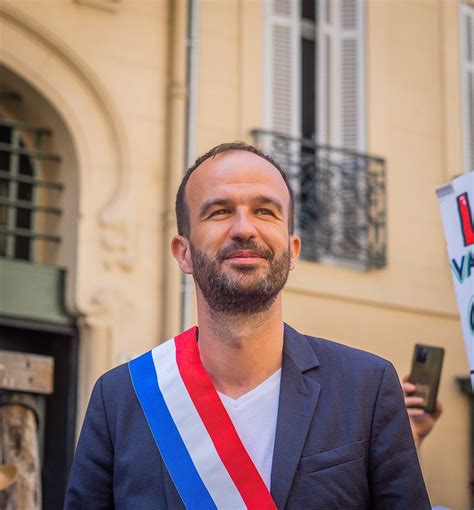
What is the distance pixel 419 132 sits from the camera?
13.7 meters

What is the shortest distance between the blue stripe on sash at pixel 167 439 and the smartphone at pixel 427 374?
2065 mm

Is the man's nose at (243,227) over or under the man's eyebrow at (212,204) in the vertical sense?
under

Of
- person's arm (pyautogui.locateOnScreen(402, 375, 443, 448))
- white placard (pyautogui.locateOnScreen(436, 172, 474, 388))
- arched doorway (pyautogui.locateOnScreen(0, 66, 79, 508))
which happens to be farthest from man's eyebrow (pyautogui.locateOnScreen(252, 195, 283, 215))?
arched doorway (pyautogui.locateOnScreen(0, 66, 79, 508))

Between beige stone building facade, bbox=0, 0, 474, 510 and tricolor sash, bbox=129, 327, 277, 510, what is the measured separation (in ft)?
25.1

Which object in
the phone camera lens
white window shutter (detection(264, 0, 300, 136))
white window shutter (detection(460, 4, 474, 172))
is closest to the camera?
the phone camera lens

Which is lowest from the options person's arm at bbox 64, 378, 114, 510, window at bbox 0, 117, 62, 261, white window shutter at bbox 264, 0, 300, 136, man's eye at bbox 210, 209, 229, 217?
person's arm at bbox 64, 378, 114, 510

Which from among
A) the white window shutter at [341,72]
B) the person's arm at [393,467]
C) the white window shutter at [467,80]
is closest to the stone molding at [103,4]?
the white window shutter at [341,72]

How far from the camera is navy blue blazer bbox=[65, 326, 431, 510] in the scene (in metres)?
3.42

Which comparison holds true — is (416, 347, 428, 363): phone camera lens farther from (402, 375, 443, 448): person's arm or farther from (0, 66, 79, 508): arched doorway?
(0, 66, 79, 508): arched doorway

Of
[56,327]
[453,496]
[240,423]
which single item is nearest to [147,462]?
[240,423]

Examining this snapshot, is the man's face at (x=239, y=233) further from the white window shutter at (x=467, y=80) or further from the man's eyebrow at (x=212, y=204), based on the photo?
the white window shutter at (x=467, y=80)

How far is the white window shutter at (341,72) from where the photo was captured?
44.0 feet

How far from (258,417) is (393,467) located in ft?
1.23

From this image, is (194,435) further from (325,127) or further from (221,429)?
(325,127)
